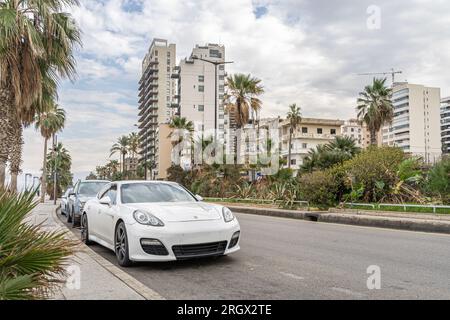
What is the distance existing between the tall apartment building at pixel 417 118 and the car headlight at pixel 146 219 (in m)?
138

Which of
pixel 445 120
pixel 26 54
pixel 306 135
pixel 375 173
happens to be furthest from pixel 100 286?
pixel 445 120

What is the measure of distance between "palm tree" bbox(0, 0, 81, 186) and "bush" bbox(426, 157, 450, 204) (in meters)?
14.4

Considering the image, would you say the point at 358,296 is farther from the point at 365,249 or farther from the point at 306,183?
the point at 306,183

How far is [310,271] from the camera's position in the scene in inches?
256

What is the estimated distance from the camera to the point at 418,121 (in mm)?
134750

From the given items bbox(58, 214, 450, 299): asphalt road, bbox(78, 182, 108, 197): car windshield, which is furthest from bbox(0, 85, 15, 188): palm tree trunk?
bbox(58, 214, 450, 299): asphalt road

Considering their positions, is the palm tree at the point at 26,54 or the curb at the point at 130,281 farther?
the palm tree at the point at 26,54

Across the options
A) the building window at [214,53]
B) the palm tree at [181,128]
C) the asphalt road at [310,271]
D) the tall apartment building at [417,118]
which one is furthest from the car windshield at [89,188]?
Answer: the tall apartment building at [417,118]

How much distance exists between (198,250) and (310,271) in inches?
68.3

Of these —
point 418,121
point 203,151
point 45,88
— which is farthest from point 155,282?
point 418,121

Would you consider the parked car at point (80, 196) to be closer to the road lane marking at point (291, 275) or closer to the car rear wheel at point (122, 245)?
the car rear wheel at point (122, 245)

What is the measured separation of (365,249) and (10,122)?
11.5m

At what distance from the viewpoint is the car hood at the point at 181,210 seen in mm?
6453

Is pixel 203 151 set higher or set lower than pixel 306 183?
higher
